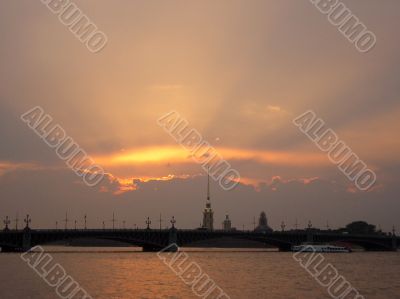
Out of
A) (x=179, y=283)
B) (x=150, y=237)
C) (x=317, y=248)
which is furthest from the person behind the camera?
(x=317, y=248)

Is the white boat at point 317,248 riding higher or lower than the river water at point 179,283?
higher

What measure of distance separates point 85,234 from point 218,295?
8394cm

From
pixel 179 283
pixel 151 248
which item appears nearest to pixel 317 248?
pixel 151 248

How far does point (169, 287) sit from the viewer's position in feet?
190

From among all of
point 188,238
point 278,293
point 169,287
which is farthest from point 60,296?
point 188,238

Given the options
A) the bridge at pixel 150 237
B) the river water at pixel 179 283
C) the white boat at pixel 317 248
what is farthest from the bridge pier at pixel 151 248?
the river water at pixel 179 283

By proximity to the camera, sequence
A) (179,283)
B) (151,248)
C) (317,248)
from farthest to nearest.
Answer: (317,248) → (151,248) → (179,283)

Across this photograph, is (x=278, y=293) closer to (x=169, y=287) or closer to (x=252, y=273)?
(x=169, y=287)

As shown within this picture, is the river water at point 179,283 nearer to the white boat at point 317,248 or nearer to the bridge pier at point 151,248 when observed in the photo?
the bridge pier at point 151,248

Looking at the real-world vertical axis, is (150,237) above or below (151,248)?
above

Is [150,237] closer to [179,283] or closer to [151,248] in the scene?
[151,248]

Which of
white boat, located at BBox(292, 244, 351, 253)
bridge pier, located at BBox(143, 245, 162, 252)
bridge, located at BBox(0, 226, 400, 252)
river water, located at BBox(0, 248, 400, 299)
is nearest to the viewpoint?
river water, located at BBox(0, 248, 400, 299)

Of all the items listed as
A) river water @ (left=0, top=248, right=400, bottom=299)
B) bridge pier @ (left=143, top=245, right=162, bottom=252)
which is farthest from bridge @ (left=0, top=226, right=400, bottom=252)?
river water @ (left=0, top=248, right=400, bottom=299)

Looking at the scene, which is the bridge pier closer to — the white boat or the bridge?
the bridge
